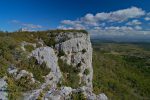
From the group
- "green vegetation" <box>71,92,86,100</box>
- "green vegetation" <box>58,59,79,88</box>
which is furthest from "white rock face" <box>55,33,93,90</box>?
"green vegetation" <box>71,92,86,100</box>

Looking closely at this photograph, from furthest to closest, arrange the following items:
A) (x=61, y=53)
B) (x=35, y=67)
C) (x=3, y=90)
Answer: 1. (x=61, y=53)
2. (x=35, y=67)
3. (x=3, y=90)

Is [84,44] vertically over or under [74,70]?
over

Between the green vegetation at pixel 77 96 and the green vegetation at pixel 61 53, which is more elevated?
the green vegetation at pixel 61 53

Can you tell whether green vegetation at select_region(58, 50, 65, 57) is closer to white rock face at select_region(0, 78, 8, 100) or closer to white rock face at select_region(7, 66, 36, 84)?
white rock face at select_region(7, 66, 36, 84)

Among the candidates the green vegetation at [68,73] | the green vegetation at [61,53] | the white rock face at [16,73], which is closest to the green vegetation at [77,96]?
the white rock face at [16,73]

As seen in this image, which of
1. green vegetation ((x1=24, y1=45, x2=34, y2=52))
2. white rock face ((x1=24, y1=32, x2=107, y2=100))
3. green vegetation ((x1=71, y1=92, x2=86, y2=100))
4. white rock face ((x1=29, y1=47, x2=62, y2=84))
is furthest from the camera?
green vegetation ((x1=24, y1=45, x2=34, y2=52))

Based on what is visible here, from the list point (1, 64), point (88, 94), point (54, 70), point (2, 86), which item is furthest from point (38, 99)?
point (54, 70)

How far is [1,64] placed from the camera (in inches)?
869

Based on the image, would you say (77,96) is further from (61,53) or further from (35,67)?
(61,53)

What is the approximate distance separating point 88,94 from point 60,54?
26272 millimetres

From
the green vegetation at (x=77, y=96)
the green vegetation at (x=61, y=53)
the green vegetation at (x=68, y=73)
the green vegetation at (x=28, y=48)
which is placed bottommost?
the green vegetation at (x=68, y=73)

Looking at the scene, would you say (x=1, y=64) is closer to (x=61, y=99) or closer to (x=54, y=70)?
(x=61, y=99)

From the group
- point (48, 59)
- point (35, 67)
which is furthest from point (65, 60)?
point (35, 67)

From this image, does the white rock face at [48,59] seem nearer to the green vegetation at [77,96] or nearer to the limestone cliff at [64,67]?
the limestone cliff at [64,67]
